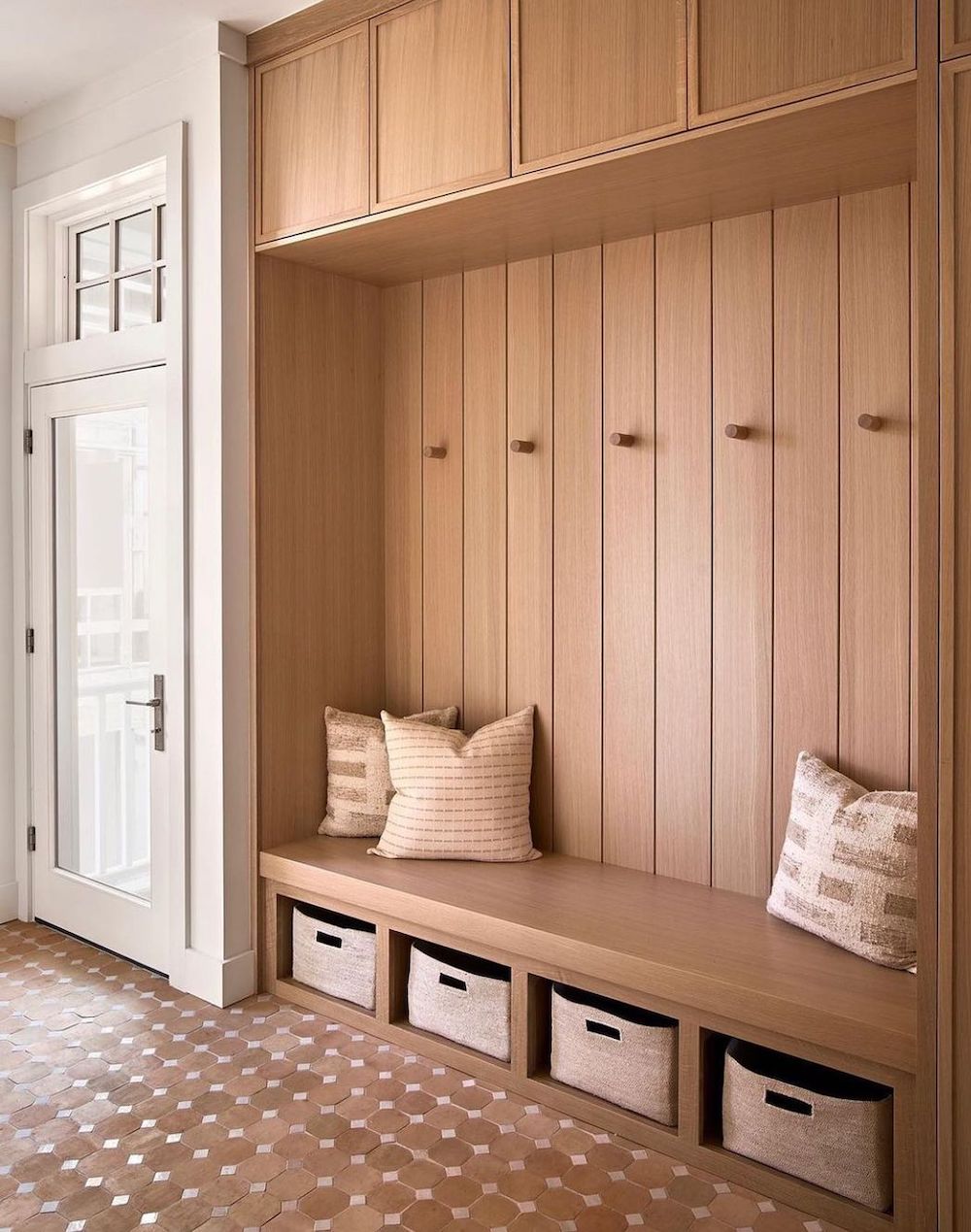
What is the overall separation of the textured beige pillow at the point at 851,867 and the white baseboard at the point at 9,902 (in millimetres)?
2678

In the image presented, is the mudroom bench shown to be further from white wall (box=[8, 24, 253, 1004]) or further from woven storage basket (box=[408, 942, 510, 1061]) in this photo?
white wall (box=[8, 24, 253, 1004])

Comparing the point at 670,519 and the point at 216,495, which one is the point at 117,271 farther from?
the point at 670,519

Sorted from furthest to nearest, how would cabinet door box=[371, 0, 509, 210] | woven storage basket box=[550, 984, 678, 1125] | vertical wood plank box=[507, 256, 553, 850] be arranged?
vertical wood plank box=[507, 256, 553, 850], cabinet door box=[371, 0, 509, 210], woven storage basket box=[550, 984, 678, 1125]

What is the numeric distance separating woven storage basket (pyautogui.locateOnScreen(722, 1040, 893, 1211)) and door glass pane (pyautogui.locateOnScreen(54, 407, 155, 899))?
1.93 meters

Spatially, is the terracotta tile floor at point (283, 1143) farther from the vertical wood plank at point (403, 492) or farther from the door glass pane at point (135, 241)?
the door glass pane at point (135, 241)

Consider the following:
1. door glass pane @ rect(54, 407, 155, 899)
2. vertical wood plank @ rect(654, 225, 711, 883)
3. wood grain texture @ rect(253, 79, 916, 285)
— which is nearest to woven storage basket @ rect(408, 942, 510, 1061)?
vertical wood plank @ rect(654, 225, 711, 883)

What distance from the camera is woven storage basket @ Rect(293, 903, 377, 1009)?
2.76m

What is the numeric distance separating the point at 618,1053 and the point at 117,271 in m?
2.79

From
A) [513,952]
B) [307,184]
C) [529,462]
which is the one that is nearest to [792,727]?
[513,952]

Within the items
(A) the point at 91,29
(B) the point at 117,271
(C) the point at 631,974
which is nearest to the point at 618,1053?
(C) the point at 631,974

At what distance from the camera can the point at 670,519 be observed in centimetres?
269

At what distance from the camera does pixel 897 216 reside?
7.51 feet

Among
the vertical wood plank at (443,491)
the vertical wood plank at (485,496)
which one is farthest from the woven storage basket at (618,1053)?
the vertical wood plank at (443,491)

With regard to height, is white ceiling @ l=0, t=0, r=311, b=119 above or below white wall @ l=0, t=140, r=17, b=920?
above
